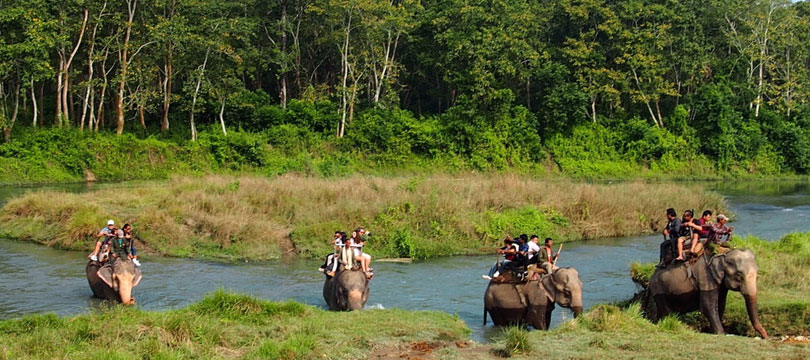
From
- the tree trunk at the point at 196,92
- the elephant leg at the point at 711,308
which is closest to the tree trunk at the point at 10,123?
the tree trunk at the point at 196,92

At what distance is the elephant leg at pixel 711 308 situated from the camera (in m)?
15.3

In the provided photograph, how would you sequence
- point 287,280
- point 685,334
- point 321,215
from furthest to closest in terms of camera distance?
1. point 321,215
2. point 287,280
3. point 685,334

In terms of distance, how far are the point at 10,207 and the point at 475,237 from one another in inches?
614

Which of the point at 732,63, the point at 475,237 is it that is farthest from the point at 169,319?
the point at 732,63

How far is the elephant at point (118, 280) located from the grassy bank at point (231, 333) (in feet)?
9.92

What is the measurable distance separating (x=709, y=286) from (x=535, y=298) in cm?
302

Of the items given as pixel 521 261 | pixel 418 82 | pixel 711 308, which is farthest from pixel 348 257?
pixel 418 82

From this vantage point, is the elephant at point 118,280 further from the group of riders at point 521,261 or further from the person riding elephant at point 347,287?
the group of riders at point 521,261

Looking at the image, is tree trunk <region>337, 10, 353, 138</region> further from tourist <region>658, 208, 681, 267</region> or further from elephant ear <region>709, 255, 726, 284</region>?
elephant ear <region>709, 255, 726, 284</region>

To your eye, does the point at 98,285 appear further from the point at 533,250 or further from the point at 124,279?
the point at 533,250

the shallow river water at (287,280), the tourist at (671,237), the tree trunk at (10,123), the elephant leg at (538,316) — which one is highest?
the tree trunk at (10,123)

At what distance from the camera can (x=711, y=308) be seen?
50.2ft

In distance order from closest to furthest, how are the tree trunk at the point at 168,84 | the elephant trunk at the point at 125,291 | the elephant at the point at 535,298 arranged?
1. the elephant at the point at 535,298
2. the elephant trunk at the point at 125,291
3. the tree trunk at the point at 168,84

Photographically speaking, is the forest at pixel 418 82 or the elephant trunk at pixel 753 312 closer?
the elephant trunk at pixel 753 312
